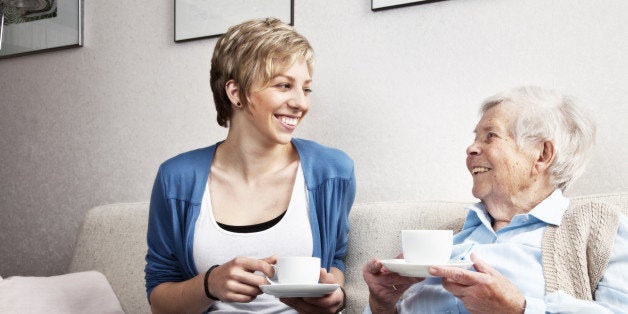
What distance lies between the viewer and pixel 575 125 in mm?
1461

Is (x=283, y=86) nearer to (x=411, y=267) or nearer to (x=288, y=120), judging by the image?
(x=288, y=120)

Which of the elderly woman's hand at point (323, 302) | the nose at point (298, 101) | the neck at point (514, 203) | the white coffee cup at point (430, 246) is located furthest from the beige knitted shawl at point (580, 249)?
the nose at point (298, 101)

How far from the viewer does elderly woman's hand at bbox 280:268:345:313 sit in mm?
1375

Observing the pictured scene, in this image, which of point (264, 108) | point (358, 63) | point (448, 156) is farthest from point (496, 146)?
point (358, 63)

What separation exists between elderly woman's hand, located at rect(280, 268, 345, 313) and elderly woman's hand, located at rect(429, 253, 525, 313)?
0.33 m

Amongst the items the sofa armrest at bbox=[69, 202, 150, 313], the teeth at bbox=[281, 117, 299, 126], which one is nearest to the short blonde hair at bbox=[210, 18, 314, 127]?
the teeth at bbox=[281, 117, 299, 126]

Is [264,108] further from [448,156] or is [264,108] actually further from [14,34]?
[14,34]

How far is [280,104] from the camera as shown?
63.6 inches

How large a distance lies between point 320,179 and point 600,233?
0.68 m

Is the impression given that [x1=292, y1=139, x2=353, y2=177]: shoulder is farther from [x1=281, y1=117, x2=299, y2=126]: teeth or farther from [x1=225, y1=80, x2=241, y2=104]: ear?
[x1=225, y1=80, x2=241, y2=104]: ear

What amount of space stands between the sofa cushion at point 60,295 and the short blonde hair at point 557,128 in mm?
1239

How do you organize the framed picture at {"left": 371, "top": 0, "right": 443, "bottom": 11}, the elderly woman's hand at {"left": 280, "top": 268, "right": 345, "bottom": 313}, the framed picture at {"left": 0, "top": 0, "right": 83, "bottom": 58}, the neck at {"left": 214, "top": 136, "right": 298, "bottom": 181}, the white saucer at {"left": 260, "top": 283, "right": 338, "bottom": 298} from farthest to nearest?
the framed picture at {"left": 0, "top": 0, "right": 83, "bottom": 58}
the framed picture at {"left": 371, "top": 0, "right": 443, "bottom": 11}
the neck at {"left": 214, "top": 136, "right": 298, "bottom": 181}
the elderly woman's hand at {"left": 280, "top": 268, "right": 345, "bottom": 313}
the white saucer at {"left": 260, "top": 283, "right": 338, "bottom": 298}

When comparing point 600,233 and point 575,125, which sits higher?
point 575,125

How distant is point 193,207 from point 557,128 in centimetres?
88
